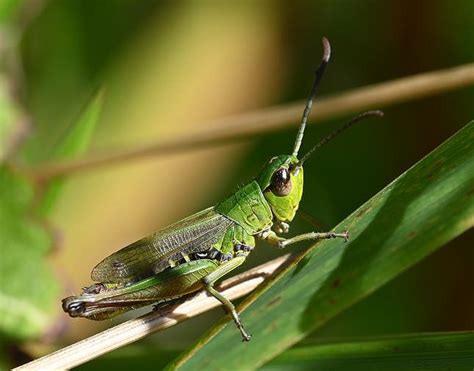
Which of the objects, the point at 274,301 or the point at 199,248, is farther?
the point at 199,248

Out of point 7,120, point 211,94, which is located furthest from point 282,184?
point 211,94

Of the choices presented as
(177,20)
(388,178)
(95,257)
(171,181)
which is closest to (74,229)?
(95,257)

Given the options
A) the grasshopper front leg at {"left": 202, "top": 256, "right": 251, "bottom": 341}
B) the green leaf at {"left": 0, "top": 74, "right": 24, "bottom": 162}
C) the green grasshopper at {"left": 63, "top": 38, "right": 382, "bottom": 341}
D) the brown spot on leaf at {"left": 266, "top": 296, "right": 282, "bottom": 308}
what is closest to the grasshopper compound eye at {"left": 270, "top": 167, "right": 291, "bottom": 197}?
the green grasshopper at {"left": 63, "top": 38, "right": 382, "bottom": 341}

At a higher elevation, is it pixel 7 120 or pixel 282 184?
pixel 7 120

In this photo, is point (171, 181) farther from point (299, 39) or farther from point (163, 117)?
point (299, 39)

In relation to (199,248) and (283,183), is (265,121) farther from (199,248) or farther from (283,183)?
(199,248)

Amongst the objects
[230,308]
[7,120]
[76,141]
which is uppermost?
[7,120]

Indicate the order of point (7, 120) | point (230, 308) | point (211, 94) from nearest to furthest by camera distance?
1. point (230, 308)
2. point (7, 120)
3. point (211, 94)
